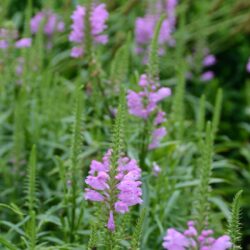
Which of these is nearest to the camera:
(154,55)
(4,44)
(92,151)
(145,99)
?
(154,55)

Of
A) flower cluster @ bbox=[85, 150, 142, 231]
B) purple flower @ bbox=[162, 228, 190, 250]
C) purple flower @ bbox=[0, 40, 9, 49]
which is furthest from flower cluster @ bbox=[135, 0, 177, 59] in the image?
purple flower @ bbox=[162, 228, 190, 250]

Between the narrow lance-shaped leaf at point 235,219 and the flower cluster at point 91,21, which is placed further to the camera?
the flower cluster at point 91,21

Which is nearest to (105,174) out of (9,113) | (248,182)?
(9,113)

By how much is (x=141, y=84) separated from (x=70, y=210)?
0.89 metres

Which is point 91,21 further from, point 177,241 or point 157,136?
point 177,241

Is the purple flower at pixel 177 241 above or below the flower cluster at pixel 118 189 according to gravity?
below

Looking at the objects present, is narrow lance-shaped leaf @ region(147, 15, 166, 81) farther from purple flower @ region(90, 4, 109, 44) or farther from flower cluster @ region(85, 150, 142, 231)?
flower cluster @ region(85, 150, 142, 231)

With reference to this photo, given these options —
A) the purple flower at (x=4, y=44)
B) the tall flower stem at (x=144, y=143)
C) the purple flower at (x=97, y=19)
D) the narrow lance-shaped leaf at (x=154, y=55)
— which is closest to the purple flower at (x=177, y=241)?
the narrow lance-shaped leaf at (x=154, y=55)

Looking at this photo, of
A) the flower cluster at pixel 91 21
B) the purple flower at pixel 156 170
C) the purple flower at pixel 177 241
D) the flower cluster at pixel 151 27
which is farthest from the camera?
the flower cluster at pixel 151 27

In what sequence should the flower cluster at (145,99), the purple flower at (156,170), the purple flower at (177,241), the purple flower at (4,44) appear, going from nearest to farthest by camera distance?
1. the purple flower at (177,241)
2. the flower cluster at (145,99)
3. the purple flower at (156,170)
4. the purple flower at (4,44)

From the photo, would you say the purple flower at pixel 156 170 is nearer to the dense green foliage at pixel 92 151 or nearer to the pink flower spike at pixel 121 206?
the dense green foliage at pixel 92 151

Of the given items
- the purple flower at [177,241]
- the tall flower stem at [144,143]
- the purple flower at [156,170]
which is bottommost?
the purple flower at [177,241]

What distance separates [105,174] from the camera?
2514mm

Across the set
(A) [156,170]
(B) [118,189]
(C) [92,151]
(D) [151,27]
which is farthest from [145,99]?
(D) [151,27]
